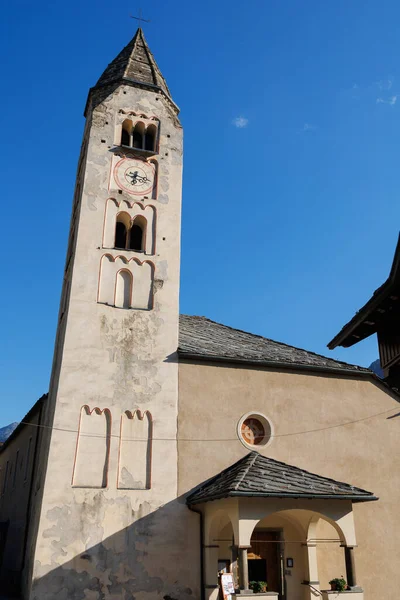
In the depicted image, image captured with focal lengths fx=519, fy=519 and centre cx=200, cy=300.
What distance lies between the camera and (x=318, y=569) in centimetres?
1462

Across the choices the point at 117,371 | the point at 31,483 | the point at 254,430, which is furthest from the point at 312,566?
the point at 31,483

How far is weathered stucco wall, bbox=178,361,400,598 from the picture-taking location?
1495 cm

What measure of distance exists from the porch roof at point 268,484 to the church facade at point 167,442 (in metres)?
0.06

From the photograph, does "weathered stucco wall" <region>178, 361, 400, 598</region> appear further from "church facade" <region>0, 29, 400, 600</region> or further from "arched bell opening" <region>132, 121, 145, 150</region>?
"arched bell opening" <region>132, 121, 145, 150</region>

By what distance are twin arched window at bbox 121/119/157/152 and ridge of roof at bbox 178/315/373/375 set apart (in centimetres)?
672

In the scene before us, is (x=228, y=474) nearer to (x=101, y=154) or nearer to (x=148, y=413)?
(x=148, y=413)

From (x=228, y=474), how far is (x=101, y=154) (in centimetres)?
1151

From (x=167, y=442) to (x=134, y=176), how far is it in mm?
9310

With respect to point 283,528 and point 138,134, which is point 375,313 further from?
point 138,134

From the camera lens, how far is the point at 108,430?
14.6 m

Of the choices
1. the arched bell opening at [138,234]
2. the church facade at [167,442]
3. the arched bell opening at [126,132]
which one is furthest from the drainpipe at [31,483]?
the arched bell opening at [126,132]

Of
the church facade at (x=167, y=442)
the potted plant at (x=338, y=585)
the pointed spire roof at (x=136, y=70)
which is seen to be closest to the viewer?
the potted plant at (x=338, y=585)

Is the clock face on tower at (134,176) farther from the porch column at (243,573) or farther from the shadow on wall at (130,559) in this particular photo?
the porch column at (243,573)

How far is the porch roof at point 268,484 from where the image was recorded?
12469mm
